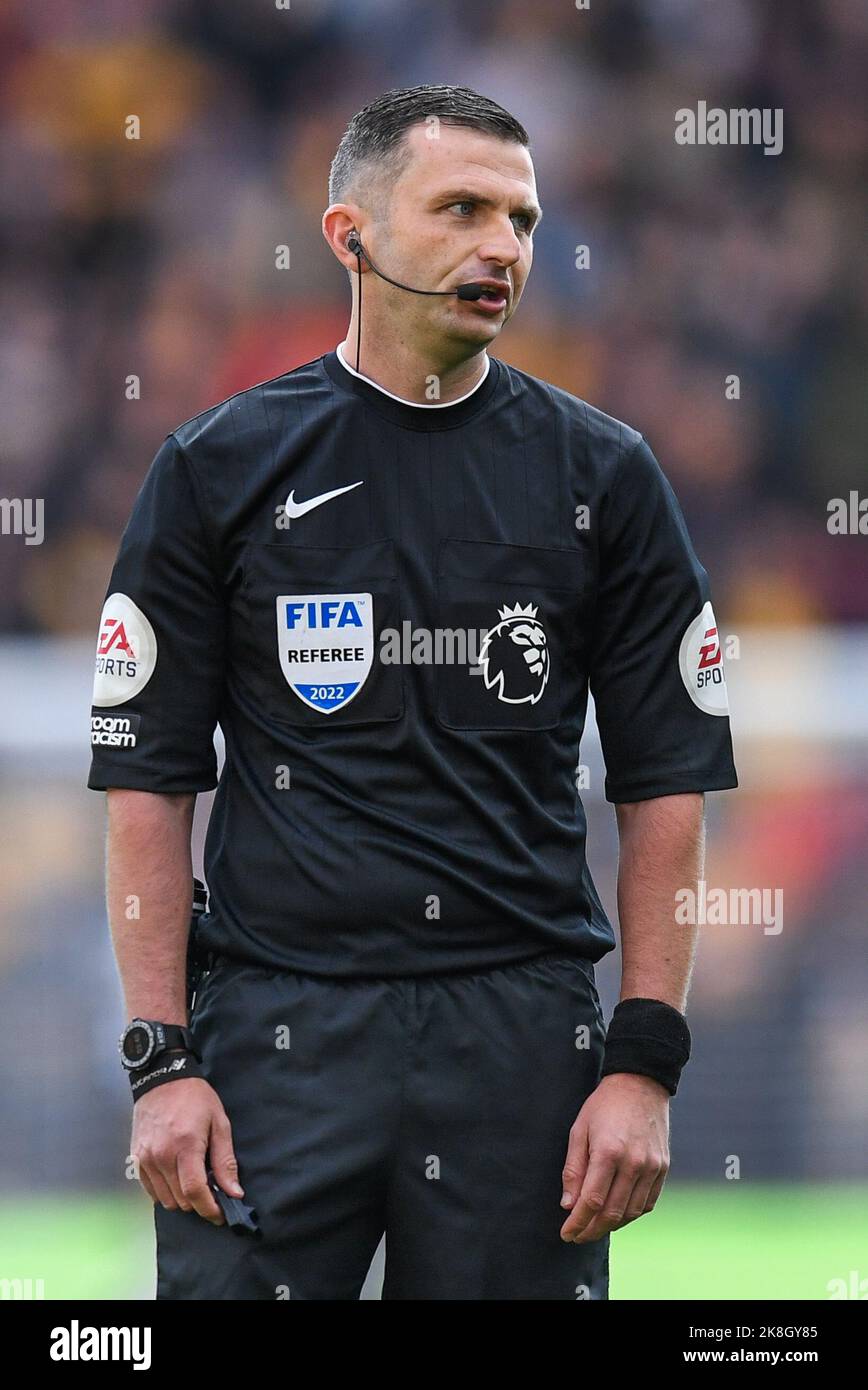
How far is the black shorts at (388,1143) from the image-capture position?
2.15m

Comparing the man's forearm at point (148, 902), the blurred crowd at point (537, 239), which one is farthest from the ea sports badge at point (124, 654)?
the blurred crowd at point (537, 239)

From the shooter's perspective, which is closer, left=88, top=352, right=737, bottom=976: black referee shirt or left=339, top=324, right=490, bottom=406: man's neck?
left=88, top=352, right=737, bottom=976: black referee shirt

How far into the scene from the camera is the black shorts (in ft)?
7.04

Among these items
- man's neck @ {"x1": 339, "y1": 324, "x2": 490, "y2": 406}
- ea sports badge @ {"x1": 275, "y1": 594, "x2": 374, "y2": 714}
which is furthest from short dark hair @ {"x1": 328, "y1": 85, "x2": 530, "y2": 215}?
ea sports badge @ {"x1": 275, "y1": 594, "x2": 374, "y2": 714}

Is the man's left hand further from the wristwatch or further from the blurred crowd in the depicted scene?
the blurred crowd

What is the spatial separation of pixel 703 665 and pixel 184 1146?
0.88 meters

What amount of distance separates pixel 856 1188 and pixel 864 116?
13.7ft

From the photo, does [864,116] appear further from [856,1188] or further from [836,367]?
[856,1188]

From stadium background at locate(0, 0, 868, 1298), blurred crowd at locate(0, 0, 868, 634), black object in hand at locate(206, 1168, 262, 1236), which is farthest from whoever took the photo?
blurred crowd at locate(0, 0, 868, 634)

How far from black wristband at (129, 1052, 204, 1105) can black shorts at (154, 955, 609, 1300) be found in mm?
54

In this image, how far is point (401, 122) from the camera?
2281 mm

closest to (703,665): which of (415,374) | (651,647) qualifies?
(651,647)

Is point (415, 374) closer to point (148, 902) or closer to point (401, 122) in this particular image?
point (401, 122)

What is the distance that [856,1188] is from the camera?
4289 mm
